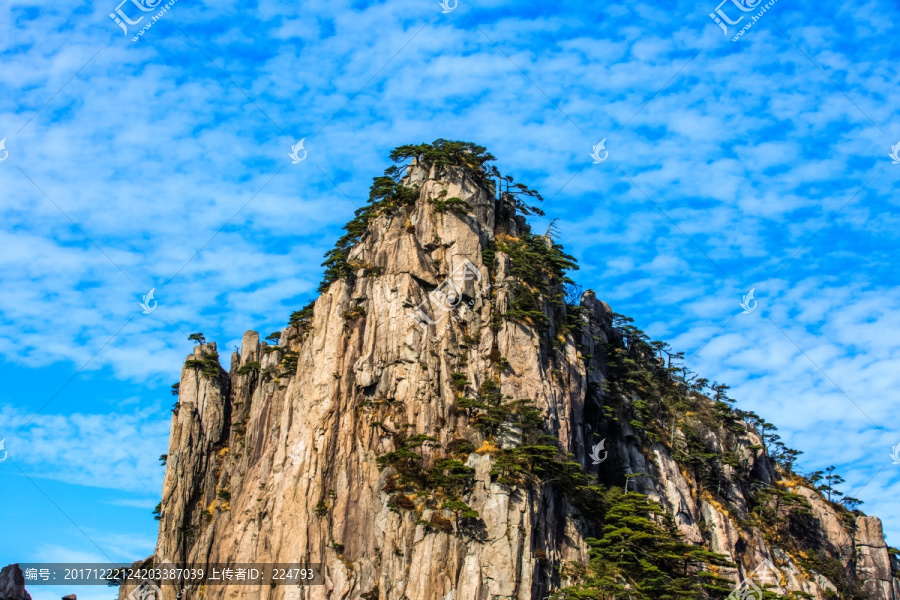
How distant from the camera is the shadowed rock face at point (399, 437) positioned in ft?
188

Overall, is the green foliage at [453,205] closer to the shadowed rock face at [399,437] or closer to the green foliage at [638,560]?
the shadowed rock face at [399,437]

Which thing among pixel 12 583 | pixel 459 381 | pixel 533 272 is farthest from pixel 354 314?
pixel 12 583

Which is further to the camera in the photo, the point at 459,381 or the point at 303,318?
the point at 303,318

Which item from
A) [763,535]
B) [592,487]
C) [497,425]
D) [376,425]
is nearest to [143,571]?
[376,425]

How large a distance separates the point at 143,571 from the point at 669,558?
44417mm

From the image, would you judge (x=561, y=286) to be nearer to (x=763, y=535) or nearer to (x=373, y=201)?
(x=373, y=201)

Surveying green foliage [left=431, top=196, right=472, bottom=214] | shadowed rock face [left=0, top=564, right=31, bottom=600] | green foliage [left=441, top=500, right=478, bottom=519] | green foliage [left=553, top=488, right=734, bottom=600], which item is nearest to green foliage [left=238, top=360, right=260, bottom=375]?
green foliage [left=431, top=196, right=472, bottom=214]

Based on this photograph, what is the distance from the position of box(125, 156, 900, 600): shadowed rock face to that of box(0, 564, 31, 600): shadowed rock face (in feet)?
27.7

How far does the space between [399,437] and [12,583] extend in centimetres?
3358

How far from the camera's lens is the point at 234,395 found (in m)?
81.4

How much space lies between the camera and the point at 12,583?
216 feet

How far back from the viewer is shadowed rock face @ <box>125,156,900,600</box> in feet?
188

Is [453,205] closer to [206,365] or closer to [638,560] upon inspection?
[206,365]

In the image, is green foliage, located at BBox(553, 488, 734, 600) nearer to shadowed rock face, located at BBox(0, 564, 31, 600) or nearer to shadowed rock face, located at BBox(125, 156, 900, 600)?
shadowed rock face, located at BBox(125, 156, 900, 600)
